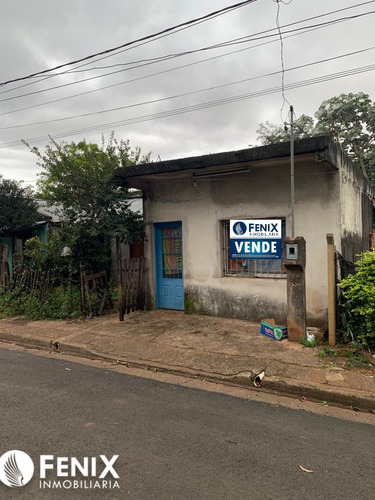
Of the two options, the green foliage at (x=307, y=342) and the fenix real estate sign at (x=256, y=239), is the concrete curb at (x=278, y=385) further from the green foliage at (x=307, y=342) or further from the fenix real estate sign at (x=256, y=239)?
the fenix real estate sign at (x=256, y=239)

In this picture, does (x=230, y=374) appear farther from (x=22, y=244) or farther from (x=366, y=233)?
(x=22, y=244)

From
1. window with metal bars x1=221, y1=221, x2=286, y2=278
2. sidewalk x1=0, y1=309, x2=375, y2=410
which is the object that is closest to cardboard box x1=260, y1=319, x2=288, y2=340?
sidewalk x1=0, y1=309, x2=375, y2=410

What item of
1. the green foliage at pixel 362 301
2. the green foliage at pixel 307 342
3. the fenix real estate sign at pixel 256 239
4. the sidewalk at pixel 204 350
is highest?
the fenix real estate sign at pixel 256 239

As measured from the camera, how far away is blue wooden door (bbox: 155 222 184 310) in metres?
8.31

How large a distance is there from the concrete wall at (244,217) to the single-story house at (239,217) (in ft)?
0.06

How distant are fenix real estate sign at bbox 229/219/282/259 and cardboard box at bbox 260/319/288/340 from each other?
150cm

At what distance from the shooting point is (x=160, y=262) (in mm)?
8547

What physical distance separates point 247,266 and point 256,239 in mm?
630

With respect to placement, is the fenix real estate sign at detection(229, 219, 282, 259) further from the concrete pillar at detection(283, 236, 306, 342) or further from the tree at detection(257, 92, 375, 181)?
the tree at detection(257, 92, 375, 181)

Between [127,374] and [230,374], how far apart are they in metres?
1.47

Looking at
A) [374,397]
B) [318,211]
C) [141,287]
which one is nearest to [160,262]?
[141,287]

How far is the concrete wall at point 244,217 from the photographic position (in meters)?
6.44

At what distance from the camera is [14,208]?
485 inches

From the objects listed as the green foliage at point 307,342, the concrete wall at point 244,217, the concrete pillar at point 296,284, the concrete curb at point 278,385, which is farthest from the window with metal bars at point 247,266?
the concrete curb at point 278,385
